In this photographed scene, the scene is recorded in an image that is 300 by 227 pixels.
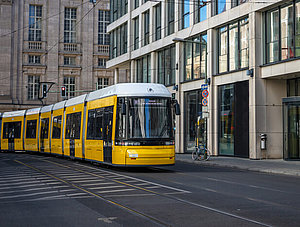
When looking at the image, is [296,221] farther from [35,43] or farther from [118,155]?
[35,43]

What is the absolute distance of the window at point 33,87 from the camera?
58.7 metres

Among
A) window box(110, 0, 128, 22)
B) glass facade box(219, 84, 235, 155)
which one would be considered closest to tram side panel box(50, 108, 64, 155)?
glass facade box(219, 84, 235, 155)

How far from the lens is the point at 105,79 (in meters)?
62.9

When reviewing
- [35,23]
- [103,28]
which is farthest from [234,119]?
[35,23]

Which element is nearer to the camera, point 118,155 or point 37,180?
point 37,180

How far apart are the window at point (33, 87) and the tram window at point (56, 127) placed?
3338 centimetres

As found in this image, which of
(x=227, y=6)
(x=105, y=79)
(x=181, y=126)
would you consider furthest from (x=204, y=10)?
(x=105, y=79)

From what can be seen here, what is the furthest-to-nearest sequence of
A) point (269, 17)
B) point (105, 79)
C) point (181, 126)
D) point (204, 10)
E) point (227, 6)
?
point (105, 79)
point (181, 126)
point (204, 10)
point (227, 6)
point (269, 17)

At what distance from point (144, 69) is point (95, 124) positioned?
68.7 ft

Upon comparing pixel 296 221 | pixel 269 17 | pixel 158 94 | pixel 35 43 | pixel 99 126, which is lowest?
pixel 296 221

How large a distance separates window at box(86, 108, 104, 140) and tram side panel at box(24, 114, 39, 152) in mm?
11127

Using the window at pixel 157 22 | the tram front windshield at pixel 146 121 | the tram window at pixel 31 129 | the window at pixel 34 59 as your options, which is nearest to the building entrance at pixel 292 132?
the tram front windshield at pixel 146 121

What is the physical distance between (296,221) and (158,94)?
996cm

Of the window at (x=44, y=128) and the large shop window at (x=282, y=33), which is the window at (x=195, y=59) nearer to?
the large shop window at (x=282, y=33)
